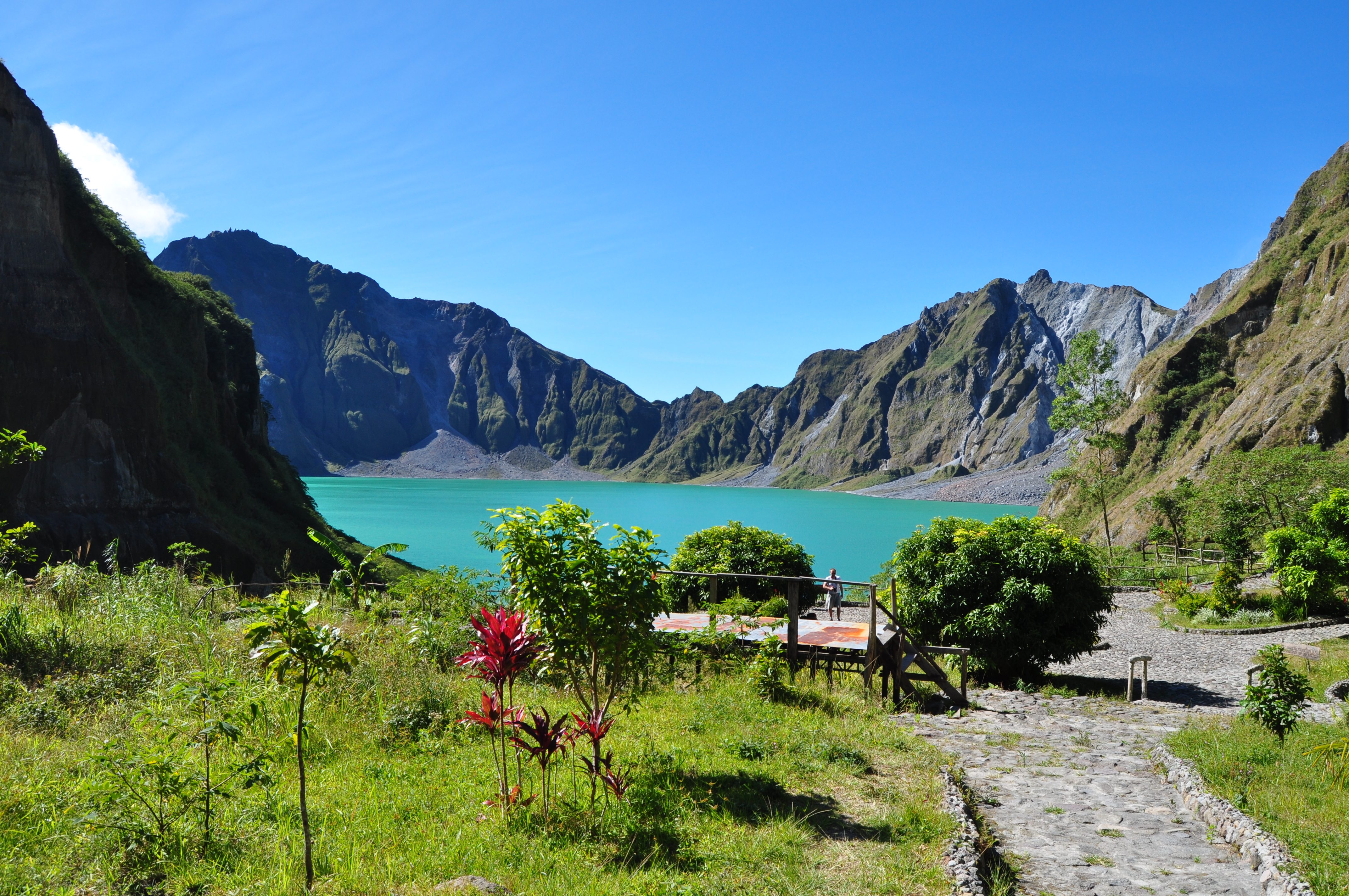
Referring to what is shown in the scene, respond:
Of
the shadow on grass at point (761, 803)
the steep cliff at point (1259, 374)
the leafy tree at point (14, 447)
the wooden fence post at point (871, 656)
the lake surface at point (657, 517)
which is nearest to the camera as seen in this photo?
the shadow on grass at point (761, 803)

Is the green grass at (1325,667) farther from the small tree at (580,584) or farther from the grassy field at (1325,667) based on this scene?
the small tree at (580,584)

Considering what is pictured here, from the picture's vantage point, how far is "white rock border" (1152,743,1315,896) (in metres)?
5.39

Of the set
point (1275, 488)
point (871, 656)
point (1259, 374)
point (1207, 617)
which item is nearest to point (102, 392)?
point (871, 656)

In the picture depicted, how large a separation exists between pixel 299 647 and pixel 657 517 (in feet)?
379

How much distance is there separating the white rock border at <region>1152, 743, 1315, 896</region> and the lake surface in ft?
48.4

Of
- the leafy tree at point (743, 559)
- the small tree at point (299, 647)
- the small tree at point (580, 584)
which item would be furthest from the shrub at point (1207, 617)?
the small tree at point (299, 647)

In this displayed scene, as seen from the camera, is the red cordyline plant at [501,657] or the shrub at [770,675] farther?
the shrub at [770,675]

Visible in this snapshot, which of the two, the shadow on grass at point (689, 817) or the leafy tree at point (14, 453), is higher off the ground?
the leafy tree at point (14, 453)

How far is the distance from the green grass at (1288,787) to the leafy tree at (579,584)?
17.8ft

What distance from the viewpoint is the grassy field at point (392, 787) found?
4984 millimetres

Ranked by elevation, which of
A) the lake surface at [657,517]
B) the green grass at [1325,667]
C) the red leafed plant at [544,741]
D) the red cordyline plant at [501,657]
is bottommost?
the lake surface at [657,517]

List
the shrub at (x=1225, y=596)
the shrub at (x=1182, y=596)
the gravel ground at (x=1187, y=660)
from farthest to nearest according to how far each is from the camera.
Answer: the shrub at (x=1182, y=596)
the shrub at (x=1225, y=596)
the gravel ground at (x=1187, y=660)

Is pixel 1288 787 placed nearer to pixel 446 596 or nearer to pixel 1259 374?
pixel 446 596

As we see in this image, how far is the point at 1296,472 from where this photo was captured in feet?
110
